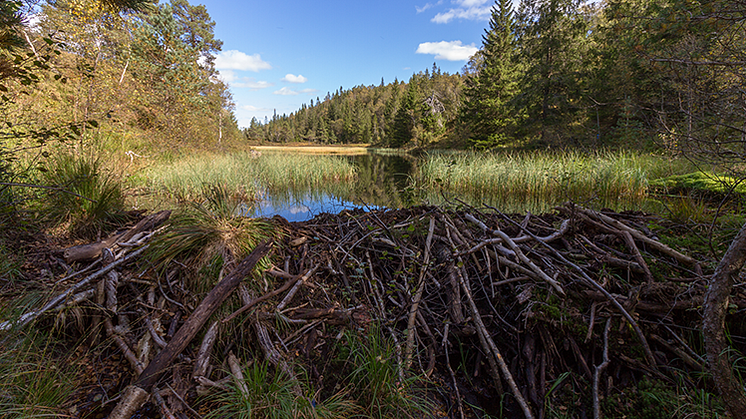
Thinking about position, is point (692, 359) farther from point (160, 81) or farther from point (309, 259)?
point (160, 81)

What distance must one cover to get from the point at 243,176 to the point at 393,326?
1020cm

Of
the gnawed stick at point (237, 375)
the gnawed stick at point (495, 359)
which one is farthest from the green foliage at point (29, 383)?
the gnawed stick at point (495, 359)

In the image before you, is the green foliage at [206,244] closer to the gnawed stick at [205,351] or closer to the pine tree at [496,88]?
the gnawed stick at [205,351]

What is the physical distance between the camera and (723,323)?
1089 mm

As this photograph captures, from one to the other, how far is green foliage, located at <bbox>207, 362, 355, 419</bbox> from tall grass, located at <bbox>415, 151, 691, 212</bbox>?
560cm

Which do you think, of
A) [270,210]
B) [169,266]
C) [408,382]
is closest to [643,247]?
[408,382]

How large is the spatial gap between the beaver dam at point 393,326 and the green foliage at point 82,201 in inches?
40.4

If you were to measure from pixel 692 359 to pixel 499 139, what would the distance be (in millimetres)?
27808

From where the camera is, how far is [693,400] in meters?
1.39

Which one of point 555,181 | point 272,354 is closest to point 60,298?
point 272,354

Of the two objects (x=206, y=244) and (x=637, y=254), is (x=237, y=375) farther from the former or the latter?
(x=637, y=254)

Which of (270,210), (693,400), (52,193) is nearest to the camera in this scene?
(693,400)

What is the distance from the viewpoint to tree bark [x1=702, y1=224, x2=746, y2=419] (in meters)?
1.10

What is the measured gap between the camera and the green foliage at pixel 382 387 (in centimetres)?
158
